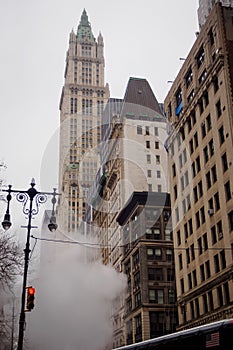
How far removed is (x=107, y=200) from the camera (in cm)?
10606

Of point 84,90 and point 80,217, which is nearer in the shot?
point 80,217

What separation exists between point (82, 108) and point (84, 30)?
3962cm

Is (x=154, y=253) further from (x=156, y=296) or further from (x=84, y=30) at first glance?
(x=84, y=30)

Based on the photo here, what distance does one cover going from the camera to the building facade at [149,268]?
7031 cm

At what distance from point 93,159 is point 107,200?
26.3 meters

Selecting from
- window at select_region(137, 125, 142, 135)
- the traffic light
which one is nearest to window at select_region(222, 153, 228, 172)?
the traffic light

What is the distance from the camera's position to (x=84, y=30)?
182125 millimetres

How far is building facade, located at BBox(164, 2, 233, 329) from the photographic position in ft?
141

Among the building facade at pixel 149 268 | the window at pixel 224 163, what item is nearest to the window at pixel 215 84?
the window at pixel 224 163

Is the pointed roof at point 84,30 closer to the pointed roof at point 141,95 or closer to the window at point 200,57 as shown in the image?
the pointed roof at point 141,95

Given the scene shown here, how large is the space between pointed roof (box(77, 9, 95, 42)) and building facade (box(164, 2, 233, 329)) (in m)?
126

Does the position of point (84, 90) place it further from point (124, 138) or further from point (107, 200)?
point (124, 138)

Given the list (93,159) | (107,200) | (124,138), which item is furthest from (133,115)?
(93,159)

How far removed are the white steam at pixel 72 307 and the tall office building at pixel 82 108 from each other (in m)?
25.8
